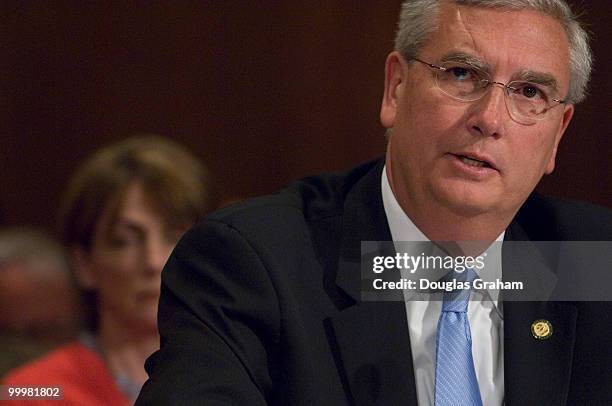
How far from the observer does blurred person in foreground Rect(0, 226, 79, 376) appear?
276cm

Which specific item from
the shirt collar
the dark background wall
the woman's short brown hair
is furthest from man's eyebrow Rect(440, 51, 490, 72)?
the dark background wall

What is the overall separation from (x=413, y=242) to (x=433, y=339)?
202 mm

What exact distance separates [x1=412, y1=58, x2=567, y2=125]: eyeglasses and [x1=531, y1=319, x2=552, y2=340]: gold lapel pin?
0.38 metres

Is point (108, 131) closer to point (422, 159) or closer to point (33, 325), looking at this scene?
point (33, 325)

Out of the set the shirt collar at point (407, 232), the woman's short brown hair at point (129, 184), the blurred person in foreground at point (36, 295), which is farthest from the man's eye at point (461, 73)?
the blurred person in foreground at point (36, 295)

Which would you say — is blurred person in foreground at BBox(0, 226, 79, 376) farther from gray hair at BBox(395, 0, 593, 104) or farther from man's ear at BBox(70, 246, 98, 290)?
gray hair at BBox(395, 0, 593, 104)

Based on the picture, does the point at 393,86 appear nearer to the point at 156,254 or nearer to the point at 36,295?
the point at 156,254

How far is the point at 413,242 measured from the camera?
6.50 feet

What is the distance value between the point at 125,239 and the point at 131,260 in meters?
0.06

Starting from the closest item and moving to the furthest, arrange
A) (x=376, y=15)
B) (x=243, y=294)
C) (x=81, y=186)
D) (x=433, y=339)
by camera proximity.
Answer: (x=243, y=294), (x=433, y=339), (x=81, y=186), (x=376, y=15)

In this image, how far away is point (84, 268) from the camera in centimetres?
267

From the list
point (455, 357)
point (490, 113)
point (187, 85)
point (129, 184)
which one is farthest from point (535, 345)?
point (187, 85)

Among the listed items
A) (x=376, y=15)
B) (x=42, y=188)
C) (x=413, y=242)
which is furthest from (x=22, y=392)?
(x=376, y=15)

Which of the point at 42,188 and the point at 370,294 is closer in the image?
the point at 370,294
